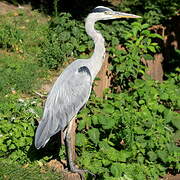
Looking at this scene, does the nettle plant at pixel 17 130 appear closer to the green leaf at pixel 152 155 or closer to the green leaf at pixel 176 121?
the green leaf at pixel 152 155

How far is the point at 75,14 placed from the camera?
8633 millimetres

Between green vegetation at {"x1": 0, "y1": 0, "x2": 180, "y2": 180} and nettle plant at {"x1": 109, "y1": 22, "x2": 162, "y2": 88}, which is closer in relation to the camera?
green vegetation at {"x1": 0, "y1": 0, "x2": 180, "y2": 180}

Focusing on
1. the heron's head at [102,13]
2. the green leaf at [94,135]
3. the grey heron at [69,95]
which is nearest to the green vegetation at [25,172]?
the grey heron at [69,95]

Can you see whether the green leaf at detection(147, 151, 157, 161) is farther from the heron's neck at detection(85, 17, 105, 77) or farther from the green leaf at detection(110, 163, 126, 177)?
the heron's neck at detection(85, 17, 105, 77)

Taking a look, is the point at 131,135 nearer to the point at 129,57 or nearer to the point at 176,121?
the point at 176,121

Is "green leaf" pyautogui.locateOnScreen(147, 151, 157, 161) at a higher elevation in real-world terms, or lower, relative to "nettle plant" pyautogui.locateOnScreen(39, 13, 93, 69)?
lower

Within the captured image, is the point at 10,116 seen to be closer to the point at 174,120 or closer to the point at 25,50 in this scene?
the point at 174,120

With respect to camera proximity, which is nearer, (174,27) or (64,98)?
(64,98)

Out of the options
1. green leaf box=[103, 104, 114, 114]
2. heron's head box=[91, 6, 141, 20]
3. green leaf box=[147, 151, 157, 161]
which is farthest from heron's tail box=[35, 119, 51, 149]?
heron's head box=[91, 6, 141, 20]

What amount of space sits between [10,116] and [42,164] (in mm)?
637

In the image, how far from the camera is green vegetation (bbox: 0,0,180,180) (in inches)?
158

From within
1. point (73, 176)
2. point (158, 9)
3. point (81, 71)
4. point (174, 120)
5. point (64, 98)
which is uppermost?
point (158, 9)

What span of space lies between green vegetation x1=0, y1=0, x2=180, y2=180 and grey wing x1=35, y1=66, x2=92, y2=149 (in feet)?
0.81

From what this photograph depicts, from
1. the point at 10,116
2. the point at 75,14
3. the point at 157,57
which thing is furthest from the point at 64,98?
the point at 75,14
